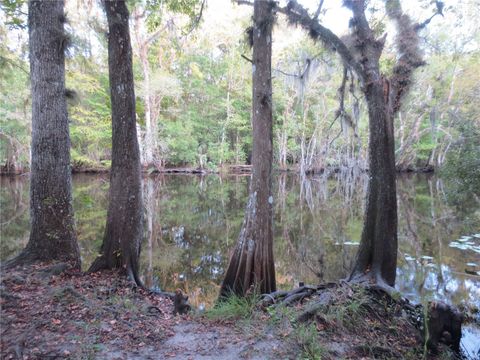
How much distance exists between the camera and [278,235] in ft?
36.6

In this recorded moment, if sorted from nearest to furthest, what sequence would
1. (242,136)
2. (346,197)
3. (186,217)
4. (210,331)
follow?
(210,331) → (186,217) → (346,197) → (242,136)

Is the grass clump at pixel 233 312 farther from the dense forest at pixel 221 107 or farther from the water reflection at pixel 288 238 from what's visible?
the dense forest at pixel 221 107

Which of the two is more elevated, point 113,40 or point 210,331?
point 113,40

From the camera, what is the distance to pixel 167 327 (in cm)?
393

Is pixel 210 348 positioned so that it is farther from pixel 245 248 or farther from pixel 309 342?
pixel 245 248

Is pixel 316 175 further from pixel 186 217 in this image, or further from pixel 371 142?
pixel 371 142

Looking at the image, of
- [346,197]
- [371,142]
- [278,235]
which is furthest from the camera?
[346,197]

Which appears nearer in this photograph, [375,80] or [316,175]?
[375,80]

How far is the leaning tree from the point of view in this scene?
5.48 metres

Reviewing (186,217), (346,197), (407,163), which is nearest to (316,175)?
(407,163)

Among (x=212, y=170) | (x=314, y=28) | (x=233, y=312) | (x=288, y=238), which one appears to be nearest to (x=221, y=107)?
(x=212, y=170)

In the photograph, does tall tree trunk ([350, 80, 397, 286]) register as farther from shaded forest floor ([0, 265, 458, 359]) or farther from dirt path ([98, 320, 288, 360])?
dirt path ([98, 320, 288, 360])

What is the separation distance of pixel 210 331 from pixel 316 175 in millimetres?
31202

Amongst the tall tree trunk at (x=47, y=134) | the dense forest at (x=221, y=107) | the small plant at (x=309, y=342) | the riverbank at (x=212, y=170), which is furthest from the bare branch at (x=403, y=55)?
the riverbank at (x=212, y=170)
